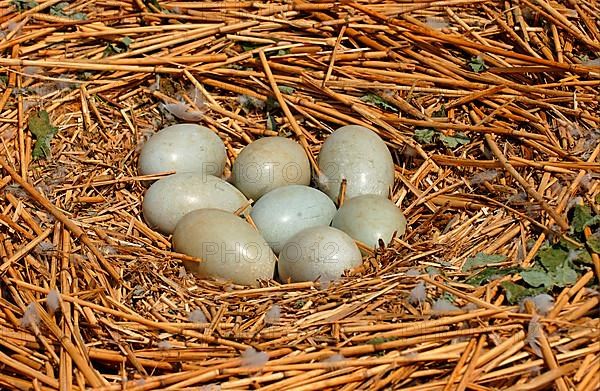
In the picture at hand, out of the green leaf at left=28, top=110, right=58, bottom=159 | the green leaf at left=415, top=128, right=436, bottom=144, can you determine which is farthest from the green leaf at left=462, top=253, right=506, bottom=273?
the green leaf at left=28, top=110, right=58, bottom=159

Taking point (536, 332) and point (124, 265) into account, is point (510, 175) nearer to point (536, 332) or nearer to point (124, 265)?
point (536, 332)

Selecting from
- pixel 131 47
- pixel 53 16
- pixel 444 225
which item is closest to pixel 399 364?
pixel 444 225

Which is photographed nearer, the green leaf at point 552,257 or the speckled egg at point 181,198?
the green leaf at point 552,257

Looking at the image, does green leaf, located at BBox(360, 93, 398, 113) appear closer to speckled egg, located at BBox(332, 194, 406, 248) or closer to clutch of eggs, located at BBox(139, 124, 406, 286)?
clutch of eggs, located at BBox(139, 124, 406, 286)

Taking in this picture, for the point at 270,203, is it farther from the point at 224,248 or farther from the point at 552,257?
the point at 552,257

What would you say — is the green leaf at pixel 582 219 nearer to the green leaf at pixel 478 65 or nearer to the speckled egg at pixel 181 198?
the green leaf at pixel 478 65

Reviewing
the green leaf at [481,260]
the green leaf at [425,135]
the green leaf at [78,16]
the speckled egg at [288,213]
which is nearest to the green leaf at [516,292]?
the green leaf at [481,260]

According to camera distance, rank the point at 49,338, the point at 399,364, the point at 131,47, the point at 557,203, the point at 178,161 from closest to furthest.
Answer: the point at 399,364
the point at 49,338
the point at 557,203
the point at 178,161
the point at 131,47
